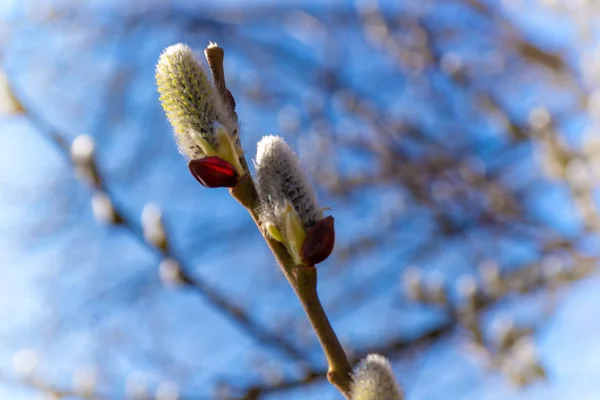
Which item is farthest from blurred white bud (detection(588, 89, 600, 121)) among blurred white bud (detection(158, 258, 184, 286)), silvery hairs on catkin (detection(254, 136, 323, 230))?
silvery hairs on catkin (detection(254, 136, 323, 230))

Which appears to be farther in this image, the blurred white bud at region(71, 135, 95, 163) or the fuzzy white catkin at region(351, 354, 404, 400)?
the blurred white bud at region(71, 135, 95, 163)

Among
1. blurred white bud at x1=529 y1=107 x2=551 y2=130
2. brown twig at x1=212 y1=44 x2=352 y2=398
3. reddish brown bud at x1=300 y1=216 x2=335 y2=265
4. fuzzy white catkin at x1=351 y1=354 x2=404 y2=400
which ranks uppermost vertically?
blurred white bud at x1=529 y1=107 x2=551 y2=130

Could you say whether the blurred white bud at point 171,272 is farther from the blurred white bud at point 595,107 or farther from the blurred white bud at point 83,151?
the blurred white bud at point 595,107

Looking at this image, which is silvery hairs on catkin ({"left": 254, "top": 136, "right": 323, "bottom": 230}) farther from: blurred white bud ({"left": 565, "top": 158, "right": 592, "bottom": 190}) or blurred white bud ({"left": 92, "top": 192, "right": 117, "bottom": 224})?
blurred white bud ({"left": 565, "top": 158, "right": 592, "bottom": 190})

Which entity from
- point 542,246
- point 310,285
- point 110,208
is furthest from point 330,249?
point 542,246

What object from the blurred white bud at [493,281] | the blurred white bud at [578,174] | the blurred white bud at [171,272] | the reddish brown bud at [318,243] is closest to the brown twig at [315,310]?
the reddish brown bud at [318,243]

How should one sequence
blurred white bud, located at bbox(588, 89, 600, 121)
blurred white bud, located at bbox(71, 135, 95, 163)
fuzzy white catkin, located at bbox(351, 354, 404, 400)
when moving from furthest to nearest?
blurred white bud, located at bbox(588, 89, 600, 121) < blurred white bud, located at bbox(71, 135, 95, 163) < fuzzy white catkin, located at bbox(351, 354, 404, 400)
